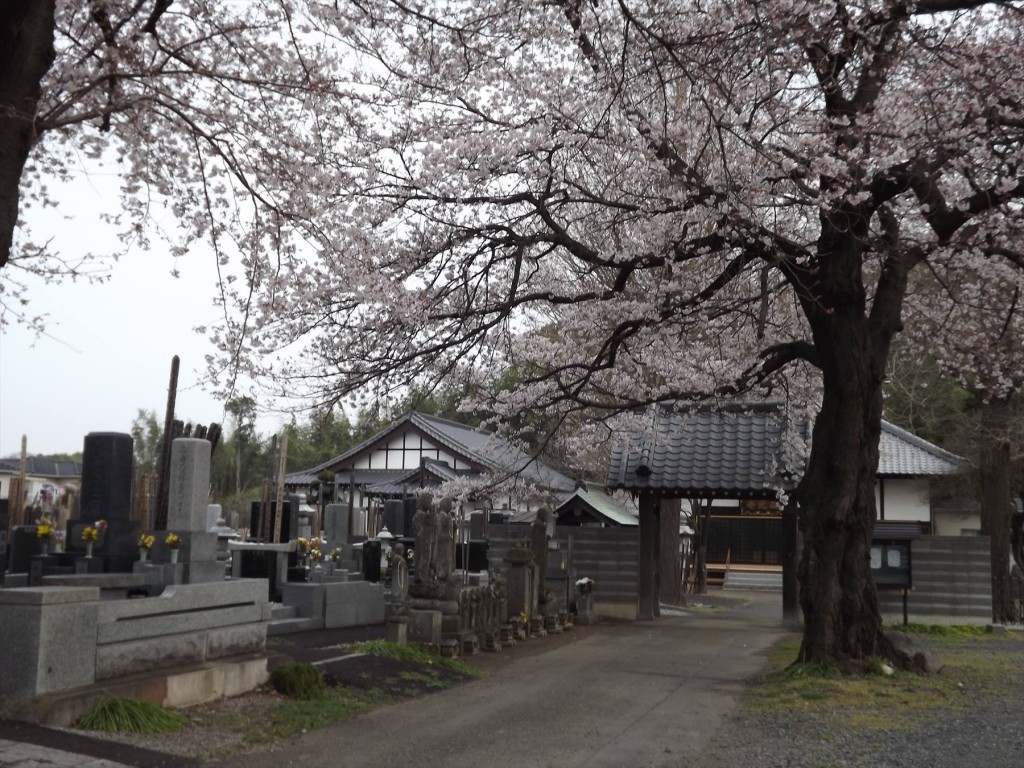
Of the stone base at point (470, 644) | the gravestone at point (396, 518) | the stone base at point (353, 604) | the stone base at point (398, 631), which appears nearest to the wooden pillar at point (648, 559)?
the stone base at point (353, 604)

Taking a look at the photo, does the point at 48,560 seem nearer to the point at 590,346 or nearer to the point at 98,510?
the point at 98,510

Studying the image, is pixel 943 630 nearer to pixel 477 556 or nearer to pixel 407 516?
pixel 477 556

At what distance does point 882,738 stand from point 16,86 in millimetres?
7926

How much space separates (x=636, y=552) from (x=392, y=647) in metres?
8.87

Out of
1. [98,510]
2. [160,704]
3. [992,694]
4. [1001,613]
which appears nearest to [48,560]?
[98,510]

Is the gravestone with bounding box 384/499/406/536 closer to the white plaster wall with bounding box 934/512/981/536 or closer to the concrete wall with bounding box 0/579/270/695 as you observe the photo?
the concrete wall with bounding box 0/579/270/695

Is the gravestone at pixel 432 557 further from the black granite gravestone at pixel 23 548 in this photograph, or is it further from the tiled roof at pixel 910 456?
the tiled roof at pixel 910 456

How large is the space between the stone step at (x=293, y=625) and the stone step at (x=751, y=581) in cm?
2186

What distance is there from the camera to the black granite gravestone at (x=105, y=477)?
1423cm

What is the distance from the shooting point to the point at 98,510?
1422 centimetres

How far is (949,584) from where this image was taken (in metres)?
17.9

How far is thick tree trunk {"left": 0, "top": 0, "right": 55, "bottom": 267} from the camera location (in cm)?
564

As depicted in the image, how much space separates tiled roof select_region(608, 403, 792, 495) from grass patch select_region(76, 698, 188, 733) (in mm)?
12538

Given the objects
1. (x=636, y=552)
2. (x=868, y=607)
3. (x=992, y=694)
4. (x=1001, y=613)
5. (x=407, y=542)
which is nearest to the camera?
(x=992, y=694)
